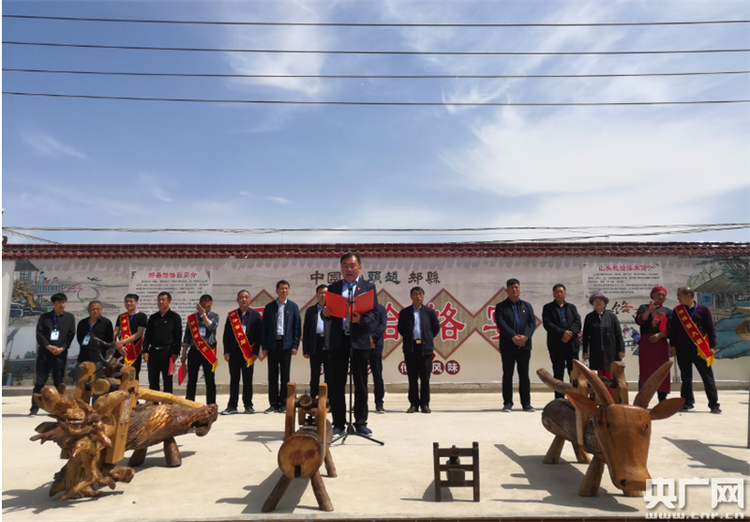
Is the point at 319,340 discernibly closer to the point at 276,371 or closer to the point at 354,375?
the point at 276,371

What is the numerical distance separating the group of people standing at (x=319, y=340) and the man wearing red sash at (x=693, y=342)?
1cm

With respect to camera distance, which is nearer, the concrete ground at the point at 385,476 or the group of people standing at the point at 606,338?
the concrete ground at the point at 385,476

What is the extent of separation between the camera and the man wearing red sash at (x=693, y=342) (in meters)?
6.08

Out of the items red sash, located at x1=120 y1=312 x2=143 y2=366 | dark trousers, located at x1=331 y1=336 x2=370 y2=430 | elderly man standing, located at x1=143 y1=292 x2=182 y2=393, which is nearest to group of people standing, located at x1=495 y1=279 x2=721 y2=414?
dark trousers, located at x1=331 y1=336 x2=370 y2=430

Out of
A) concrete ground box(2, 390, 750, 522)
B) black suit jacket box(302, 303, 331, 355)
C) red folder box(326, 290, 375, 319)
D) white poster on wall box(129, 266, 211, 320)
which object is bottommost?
concrete ground box(2, 390, 750, 522)

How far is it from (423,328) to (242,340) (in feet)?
7.78

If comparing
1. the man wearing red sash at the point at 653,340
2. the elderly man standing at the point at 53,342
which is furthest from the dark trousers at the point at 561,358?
the elderly man standing at the point at 53,342

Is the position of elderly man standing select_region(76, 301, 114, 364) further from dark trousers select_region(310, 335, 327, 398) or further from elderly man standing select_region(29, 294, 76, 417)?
dark trousers select_region(310, 335, 327, 398)

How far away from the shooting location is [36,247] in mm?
8906

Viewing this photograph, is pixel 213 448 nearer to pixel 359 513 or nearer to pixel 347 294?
pixel 347 294

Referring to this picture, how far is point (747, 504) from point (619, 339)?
382 cm

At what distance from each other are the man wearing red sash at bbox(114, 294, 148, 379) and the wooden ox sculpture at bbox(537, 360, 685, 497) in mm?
5372

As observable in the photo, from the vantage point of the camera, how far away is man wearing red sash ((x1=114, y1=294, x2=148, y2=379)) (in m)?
6.48

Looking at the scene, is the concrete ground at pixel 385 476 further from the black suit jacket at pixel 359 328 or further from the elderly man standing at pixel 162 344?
the elderly man standing at pixel 162 344
